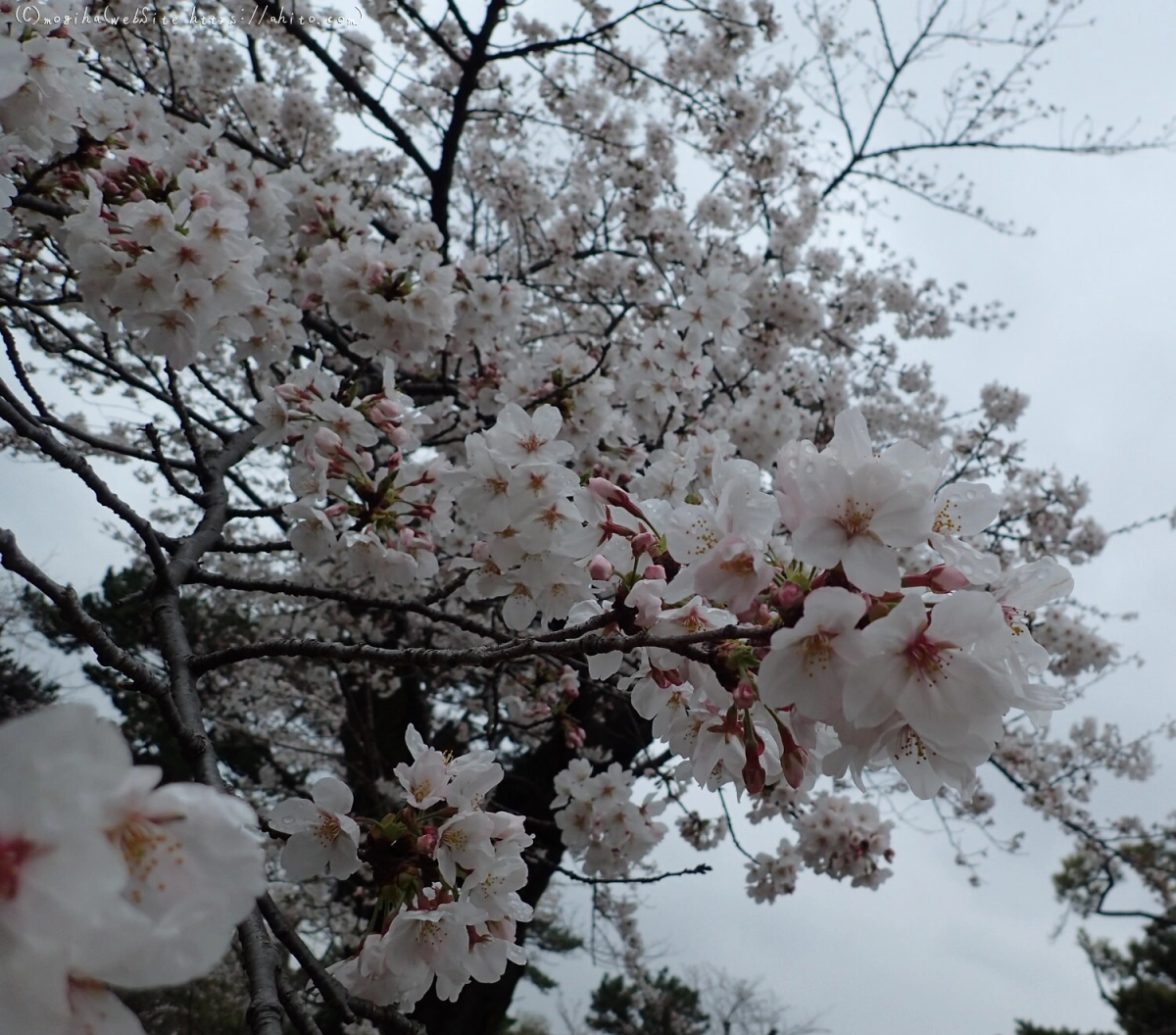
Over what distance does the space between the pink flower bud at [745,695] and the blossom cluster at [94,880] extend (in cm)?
65

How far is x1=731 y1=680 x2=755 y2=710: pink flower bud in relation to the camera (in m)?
1.05

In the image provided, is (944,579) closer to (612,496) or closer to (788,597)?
(788,597)

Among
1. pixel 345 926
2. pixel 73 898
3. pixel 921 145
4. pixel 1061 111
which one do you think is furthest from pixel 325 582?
pixel 1061 111

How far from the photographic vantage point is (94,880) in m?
0.50

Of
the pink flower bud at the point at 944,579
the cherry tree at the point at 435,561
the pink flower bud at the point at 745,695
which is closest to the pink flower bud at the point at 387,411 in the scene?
the cherry tree at the point at 435,561

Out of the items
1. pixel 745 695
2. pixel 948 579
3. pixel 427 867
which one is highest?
pixel 948 579

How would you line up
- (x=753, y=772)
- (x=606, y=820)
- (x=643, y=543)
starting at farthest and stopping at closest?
(x=606, y=820) → (x=643, y=543) → (x=753, y=772)

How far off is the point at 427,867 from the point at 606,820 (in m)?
1.76

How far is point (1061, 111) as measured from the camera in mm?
6340

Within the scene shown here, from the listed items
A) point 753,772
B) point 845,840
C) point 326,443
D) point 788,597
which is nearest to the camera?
point 788,597

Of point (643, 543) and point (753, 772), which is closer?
point (753, 772)

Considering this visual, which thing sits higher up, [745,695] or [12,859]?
[745,695]

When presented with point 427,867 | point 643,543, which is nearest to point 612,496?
point 643,543

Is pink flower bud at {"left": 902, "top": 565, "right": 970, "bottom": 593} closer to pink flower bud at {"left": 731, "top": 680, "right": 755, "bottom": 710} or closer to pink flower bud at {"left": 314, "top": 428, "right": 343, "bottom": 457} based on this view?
pink flower bud at {"left": 731, "top": 680, "right": 755, "bottom": 710}
